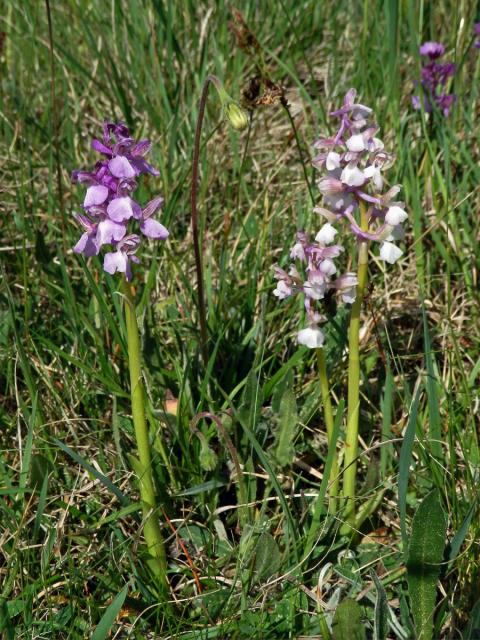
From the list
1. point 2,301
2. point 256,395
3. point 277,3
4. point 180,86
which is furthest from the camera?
point 277,3

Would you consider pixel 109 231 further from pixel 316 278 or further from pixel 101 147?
pixel 316 278

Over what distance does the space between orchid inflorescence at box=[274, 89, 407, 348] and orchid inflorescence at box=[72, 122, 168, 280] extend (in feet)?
1.15

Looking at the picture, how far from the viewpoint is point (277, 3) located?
3.31 meters

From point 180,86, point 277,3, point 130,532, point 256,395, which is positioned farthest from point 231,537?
point 277,3

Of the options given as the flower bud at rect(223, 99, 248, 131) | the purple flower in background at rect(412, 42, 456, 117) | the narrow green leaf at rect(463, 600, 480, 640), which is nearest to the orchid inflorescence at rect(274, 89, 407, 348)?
the flower bud at rect(223, 99, 248, 131)

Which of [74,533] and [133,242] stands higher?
[133,242]

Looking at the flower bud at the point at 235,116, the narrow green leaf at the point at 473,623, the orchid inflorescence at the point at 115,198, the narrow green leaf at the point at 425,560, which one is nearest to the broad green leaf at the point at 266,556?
the narrow green leaf at the point at 425,560

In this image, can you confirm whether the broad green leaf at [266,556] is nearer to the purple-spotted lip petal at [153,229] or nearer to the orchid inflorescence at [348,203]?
the orchid inflorescence at [348,203]

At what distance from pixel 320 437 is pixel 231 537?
36 cm

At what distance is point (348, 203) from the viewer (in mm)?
1694

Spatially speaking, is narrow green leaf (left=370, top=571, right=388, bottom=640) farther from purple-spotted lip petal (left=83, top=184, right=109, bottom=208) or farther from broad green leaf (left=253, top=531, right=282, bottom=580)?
purple-spotted lip petal (left=83, top=184, right=109, bottom=208)

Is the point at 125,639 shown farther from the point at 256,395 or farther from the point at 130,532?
the point at 256,395

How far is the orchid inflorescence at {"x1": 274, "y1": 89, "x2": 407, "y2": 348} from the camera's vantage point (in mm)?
1627

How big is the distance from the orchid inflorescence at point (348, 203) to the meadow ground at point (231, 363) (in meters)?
0.20
